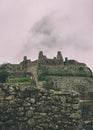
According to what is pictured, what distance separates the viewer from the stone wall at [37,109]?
1221 cm

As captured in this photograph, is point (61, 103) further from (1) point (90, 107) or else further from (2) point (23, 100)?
(1) point (90, 107)

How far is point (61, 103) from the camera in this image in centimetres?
1243

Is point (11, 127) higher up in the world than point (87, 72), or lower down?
lower down

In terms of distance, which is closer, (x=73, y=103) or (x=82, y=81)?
(x=73, y=103)

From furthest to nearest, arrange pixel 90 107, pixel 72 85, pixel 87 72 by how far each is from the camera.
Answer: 1. pixel 87 72
2. pixel 72 85
3. pixel 90 107

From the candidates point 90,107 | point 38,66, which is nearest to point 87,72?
point 38,66

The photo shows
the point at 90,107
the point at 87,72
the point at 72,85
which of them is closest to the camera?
the point at 90,107

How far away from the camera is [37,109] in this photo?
484 inches

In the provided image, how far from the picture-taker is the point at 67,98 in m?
12.5

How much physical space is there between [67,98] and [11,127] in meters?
1.71

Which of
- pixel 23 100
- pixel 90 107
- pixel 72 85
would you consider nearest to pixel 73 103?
pixel 23 100

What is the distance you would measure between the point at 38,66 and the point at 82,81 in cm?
616

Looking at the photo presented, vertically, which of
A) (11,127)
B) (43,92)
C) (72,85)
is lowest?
(11,127)

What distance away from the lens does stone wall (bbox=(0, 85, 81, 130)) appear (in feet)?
40.1
